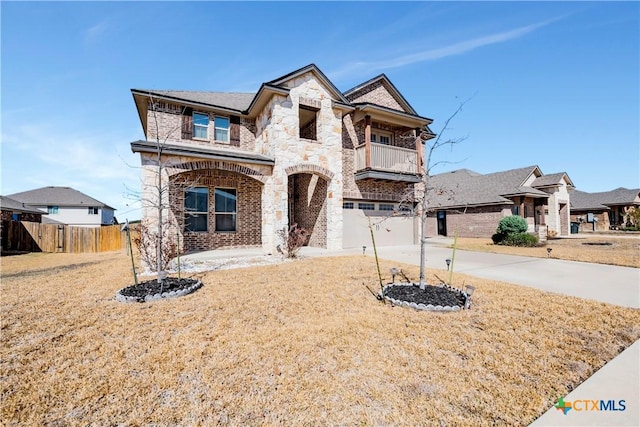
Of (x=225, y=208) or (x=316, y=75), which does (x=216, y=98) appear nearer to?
(x=316, y=75)

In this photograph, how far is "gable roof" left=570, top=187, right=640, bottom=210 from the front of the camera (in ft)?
103

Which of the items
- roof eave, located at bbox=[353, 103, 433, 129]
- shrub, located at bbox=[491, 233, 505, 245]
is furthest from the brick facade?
shrub, located at bbox=[491, 233, 505, 245]

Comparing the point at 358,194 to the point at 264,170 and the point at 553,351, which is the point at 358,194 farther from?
the point at 553,351

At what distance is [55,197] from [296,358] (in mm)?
43799

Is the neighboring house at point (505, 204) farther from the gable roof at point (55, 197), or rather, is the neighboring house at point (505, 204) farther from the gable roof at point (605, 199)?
the gable roof at point (55, 197)

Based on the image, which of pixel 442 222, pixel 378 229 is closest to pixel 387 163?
pixel 378 229

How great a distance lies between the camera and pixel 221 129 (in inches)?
508

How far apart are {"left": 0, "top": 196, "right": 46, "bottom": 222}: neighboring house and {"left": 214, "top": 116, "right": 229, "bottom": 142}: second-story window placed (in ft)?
54.5

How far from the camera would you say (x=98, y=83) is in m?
9.08

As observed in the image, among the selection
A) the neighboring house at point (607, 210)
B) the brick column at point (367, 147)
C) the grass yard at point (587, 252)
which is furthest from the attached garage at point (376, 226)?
the neighboring house at point (607, 210)

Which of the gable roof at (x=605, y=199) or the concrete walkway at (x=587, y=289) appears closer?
the concrete walkway at (x=587, y=289)

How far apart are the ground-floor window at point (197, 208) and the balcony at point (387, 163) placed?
7.34 meters

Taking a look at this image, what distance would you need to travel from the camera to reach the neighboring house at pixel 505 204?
21219mm

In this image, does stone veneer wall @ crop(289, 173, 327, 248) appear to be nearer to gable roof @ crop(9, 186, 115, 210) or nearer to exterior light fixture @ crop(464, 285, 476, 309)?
exterior light fixture @ crop(464, 285, 476, 309)
